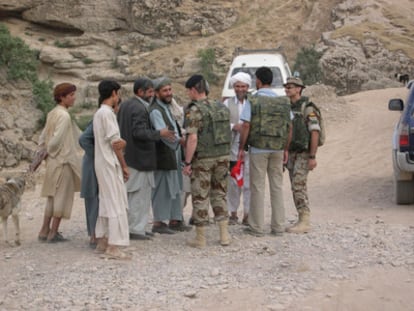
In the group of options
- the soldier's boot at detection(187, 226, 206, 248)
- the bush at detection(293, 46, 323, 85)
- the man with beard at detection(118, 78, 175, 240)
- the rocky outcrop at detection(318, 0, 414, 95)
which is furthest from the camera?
the rocky outcrop at detection(318, 0, 414, 95)

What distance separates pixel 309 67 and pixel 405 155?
14.7 metres

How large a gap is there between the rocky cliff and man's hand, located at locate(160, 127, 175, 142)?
15.4m

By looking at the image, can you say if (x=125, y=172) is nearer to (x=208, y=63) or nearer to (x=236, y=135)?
(x=236, y=135)

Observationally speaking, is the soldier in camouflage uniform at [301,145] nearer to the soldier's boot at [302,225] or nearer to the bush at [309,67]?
the soldier's boot at [302,225]

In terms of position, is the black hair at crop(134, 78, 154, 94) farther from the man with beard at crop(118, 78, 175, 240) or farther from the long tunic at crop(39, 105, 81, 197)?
the long tunic at crop(39, 105, 81, 197)

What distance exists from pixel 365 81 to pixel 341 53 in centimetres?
133

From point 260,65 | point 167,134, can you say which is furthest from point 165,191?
point 260,65

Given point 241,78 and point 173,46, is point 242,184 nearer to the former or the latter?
point 241,78

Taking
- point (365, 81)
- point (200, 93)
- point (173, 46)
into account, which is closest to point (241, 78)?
point (200, 93)

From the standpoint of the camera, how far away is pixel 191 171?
6.30 meters

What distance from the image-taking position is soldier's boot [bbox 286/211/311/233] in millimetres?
6935

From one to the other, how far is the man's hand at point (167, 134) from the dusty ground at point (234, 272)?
108 centimetres

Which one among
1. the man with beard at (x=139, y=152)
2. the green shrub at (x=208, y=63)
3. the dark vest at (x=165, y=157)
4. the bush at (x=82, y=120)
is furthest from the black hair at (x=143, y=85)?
the green shrub at (x=208, y=63)

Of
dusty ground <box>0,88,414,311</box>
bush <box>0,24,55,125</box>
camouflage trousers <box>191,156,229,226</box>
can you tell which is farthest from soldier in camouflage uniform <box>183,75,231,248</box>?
bush <box>0,24,55,125</box>
